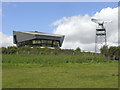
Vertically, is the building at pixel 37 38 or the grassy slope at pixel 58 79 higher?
the building at pixel 37 38

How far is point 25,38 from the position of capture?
7262 cm

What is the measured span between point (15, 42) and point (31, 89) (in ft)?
229

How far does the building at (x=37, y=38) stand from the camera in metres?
71.4

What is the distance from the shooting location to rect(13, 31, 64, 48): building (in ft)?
234

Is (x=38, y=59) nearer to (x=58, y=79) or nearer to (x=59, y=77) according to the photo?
(x=59, y=77)

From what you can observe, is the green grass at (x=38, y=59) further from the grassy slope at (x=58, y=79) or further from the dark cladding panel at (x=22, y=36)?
the dark cladding panel at (x=22, y=36)

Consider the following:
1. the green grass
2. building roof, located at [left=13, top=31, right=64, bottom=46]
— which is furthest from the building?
the green grass

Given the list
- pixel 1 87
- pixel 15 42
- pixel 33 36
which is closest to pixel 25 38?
pixel 33 36

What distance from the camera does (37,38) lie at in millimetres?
71250

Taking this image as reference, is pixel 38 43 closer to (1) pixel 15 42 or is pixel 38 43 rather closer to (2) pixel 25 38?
(2) pixel 25 38

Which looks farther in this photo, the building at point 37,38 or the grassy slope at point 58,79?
the building at point 37,38

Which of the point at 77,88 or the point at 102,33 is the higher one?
the point at 102,33

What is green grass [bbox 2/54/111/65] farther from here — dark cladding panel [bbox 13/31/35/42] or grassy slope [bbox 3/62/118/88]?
dark cladding panel [bbox 13/31/35/42]

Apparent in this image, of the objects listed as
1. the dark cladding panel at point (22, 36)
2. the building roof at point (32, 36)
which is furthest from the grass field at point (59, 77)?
the dark cladding panel at point (22, 36)
